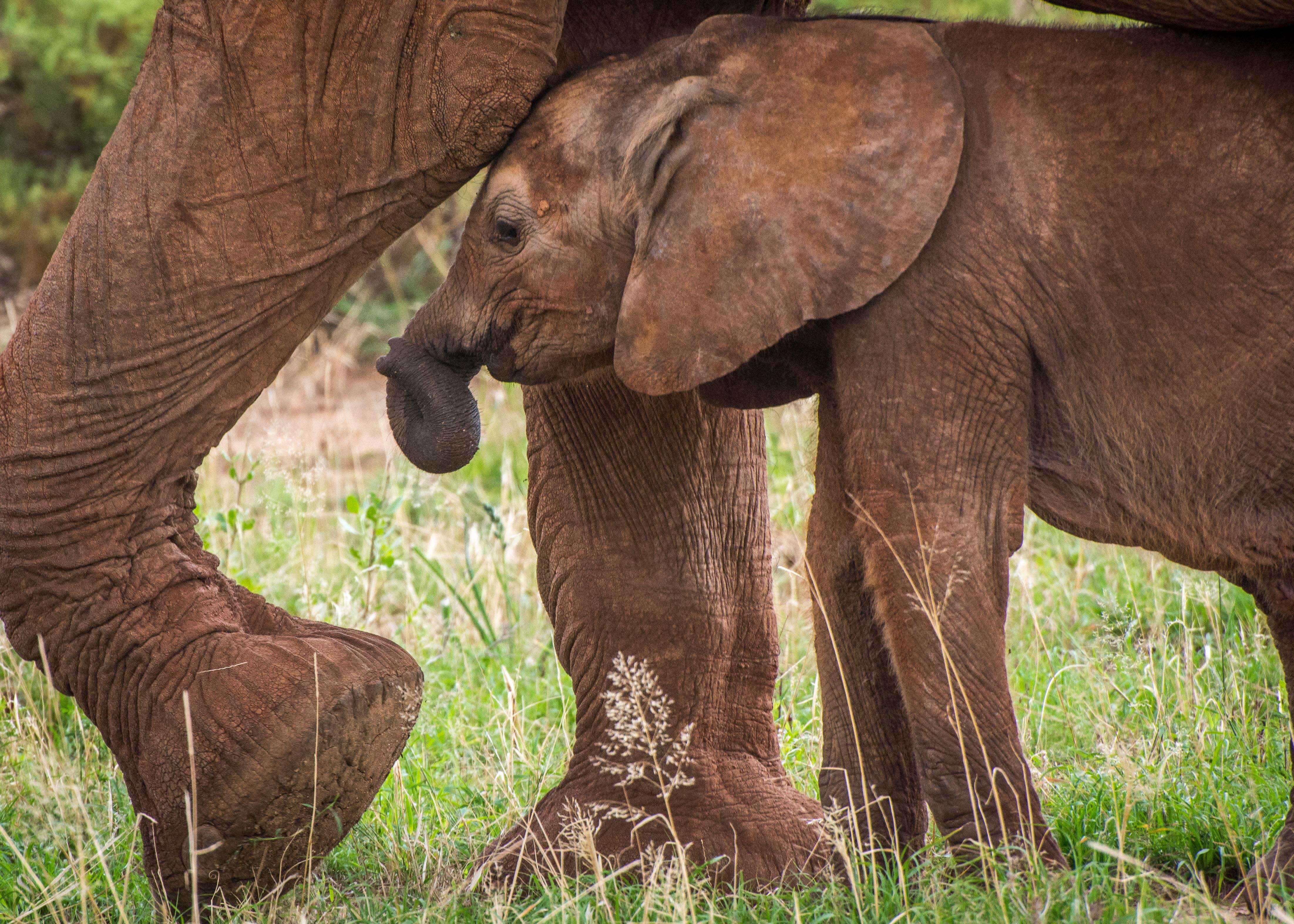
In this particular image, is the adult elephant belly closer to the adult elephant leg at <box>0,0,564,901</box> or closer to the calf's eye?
the adult elephant leg at <box>0,0,564,901</box>

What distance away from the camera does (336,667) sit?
10.2 ft

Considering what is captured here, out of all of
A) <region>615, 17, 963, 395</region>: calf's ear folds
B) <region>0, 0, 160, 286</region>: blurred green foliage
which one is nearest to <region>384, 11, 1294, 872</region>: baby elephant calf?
<region>615, 17, 963, 395</region>: calf's ear folds

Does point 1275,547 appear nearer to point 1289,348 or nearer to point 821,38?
point 1289,348

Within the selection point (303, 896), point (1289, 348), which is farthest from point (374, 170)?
point (1289, 348)

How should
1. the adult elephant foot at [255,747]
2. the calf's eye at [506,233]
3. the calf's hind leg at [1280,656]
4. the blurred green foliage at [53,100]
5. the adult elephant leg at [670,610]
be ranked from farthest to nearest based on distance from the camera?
the blurred green foliage at [53,100]
the adult elephant leg at [670,610]
the calf's eye at [506,233]
the calf's hind leg at [1280,656]
the adult elephant foot at [255,747]

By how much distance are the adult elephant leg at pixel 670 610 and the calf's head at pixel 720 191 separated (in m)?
0.52

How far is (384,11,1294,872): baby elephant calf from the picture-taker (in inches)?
116

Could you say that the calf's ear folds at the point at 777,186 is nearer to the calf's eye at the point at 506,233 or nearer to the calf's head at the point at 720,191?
the calf's head at the point at 720,191

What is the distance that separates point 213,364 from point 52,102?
25.7 feet

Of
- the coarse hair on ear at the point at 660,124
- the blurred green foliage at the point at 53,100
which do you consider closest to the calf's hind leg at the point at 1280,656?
the coarse hair on ear at the point at 660,124

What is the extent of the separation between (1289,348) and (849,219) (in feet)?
2.75

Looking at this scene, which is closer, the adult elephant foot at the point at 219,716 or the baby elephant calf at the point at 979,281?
the baby elephant calf at the point at 979,281

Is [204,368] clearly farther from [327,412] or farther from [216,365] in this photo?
[327,412]

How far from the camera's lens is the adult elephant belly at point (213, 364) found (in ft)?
10.1
